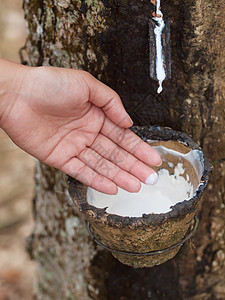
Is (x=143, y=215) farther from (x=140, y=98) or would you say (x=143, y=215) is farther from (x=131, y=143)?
(x=140, y=98)

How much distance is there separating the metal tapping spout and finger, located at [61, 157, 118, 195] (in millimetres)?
496

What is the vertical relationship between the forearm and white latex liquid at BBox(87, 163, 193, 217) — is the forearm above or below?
above

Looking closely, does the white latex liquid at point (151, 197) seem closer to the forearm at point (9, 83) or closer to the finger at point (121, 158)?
the finger at point (121, 158)

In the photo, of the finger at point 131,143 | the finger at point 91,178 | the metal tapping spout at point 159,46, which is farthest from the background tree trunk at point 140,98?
the finger at point 91,178

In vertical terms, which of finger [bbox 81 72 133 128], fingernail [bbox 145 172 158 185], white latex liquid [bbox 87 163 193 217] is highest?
finger [bbox 81 72 133 128]

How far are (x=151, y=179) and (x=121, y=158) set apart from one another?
16 centimetres

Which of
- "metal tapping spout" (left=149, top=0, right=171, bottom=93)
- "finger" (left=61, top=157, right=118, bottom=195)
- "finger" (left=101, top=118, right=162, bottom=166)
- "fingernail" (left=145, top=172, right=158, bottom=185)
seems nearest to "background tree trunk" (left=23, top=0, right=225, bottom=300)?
"metal tapping spout" (left=149, top=0, right=171, bottom=93)

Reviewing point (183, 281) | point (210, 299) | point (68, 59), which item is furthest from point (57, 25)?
point (210, 299)

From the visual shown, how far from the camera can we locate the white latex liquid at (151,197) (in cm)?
157

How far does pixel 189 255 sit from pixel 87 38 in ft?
3.96

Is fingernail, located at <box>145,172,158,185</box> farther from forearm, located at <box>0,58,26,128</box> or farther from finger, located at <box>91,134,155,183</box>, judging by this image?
forearm, located at <box>0,58,26,128</box>

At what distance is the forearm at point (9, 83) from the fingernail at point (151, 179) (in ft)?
2.17

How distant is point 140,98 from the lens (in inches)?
65.0

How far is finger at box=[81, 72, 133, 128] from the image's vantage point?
144cm
